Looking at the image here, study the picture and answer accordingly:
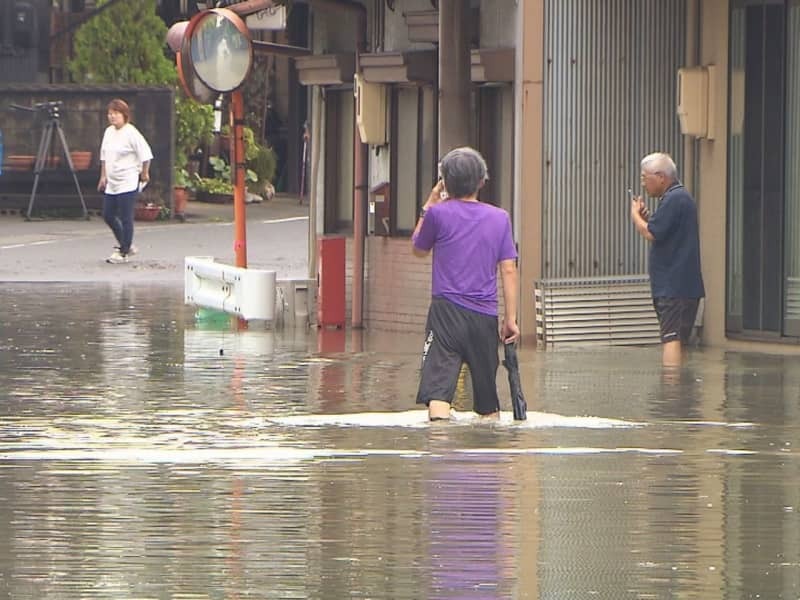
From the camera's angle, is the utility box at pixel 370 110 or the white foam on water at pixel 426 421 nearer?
the white foam on water at pixel 426 421

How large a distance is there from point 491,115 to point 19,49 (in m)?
20.8

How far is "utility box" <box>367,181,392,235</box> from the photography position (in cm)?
1862

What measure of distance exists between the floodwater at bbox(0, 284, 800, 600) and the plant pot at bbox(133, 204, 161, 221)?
53.4ft

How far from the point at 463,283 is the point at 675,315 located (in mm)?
3607

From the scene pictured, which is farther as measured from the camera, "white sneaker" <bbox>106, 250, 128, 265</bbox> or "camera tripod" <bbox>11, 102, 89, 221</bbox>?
"camera tripod" <bbox>11, 102, 89, 221</bbox>

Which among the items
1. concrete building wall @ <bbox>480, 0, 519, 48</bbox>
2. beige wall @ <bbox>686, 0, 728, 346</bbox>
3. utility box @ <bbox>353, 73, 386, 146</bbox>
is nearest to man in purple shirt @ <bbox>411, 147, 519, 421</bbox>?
beige wall @ <bbox>686, 0, 728, 346</bbox>

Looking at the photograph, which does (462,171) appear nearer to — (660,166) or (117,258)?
(660,166)

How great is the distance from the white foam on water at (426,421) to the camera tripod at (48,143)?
1975 cm

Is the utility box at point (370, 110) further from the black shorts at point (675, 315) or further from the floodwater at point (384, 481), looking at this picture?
the black shorts at point (675, 315)

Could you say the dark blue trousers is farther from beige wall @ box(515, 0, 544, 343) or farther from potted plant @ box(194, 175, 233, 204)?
potted plant @ box(194, 175, 233, 204)

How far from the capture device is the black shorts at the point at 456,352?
1147cm

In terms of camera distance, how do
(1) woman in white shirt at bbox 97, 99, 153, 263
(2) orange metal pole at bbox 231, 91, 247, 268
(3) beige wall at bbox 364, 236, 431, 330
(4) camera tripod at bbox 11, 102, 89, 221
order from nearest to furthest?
(3) beige wall at bbox 364, 236, 431, 330
(2) orange metal pole at bbox 231, 91, 247, 268
(1) woman in white shirt at bbox 97, 99, 153, 263
(4) camera tripod at bbox 11, 102, 89, 221

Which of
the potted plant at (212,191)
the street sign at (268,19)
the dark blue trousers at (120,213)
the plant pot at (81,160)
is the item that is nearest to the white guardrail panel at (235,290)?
the street sign at (268,19)

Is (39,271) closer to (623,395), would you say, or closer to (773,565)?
(623,395)
